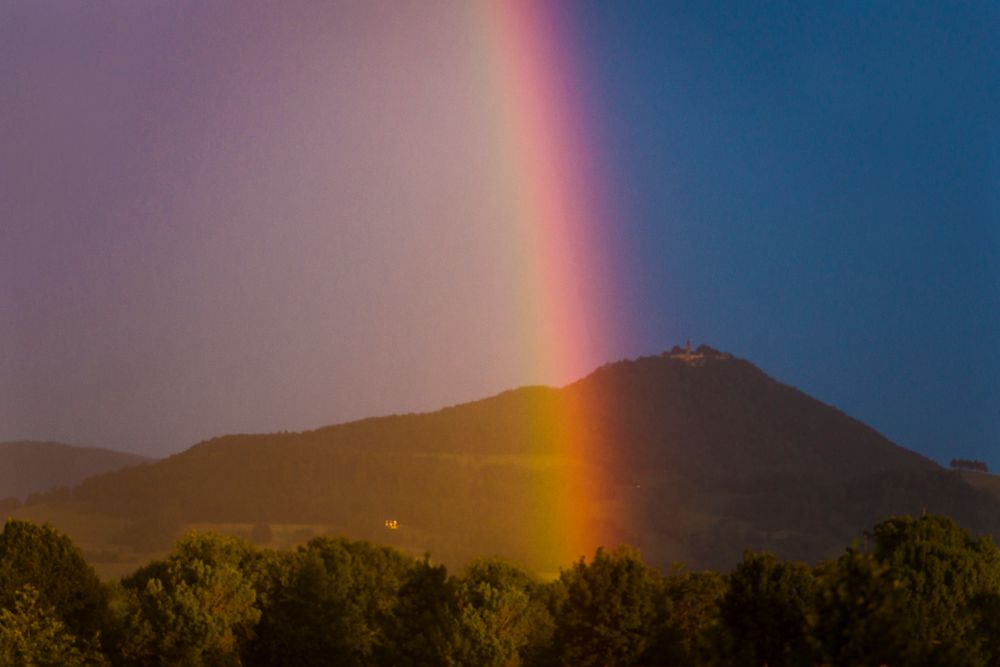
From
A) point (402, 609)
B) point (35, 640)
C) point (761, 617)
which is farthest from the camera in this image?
point (402, 609)

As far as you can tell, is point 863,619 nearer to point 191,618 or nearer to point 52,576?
point 191,618

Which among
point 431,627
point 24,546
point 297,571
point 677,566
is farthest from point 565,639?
point 24,546

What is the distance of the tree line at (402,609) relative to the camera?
86.2 metres

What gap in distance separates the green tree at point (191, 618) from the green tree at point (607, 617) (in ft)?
76.4

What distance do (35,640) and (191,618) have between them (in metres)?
13.9

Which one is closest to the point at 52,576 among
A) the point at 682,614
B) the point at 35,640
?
the point at 35,640

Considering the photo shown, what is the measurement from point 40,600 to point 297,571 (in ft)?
93.2

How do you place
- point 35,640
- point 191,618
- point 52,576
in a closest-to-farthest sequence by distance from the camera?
1. point 35,640
2. point 52,576
3. point 191,618

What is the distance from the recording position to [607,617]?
89.1 meters

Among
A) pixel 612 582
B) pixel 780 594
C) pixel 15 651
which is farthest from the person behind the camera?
pixel 612 582

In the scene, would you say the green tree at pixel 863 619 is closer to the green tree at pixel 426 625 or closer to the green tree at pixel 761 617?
the green tree at pixel 761 617

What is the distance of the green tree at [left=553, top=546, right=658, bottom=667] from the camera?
88.7m

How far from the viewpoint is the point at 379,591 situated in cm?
11975

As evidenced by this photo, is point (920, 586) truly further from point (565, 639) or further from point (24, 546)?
point (24, 546)
